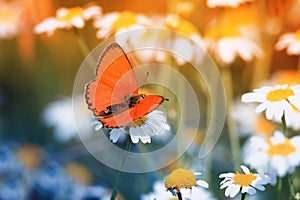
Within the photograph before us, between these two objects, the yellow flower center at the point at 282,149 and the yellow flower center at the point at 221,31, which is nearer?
the yellow flower center at the point at 282,149

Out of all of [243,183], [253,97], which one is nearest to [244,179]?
[243,183]

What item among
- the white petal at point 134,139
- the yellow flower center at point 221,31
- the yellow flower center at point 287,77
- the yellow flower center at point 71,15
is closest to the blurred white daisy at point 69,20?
the yellow flower center at point 71,15

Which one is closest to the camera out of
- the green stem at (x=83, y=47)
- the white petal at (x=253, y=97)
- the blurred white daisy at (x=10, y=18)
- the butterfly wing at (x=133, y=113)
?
the butterfly wing at (x=133, y=113)

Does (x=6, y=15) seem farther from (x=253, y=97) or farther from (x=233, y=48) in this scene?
(x=253, y=97)

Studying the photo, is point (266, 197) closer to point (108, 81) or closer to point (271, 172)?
point (271, 172)

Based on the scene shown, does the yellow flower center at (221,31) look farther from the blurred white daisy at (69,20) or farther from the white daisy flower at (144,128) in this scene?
the white daisy flower at (144,128)

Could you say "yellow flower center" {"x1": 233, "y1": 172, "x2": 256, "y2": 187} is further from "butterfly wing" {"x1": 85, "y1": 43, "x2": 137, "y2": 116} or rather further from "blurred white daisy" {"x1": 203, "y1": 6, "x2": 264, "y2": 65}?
"blurred white daisy" {"x1": 203, "y1": 6, "x2": 264, "y2": 65}

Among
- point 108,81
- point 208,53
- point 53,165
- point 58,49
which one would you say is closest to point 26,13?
point 58,49

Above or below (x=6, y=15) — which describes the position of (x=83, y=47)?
below
